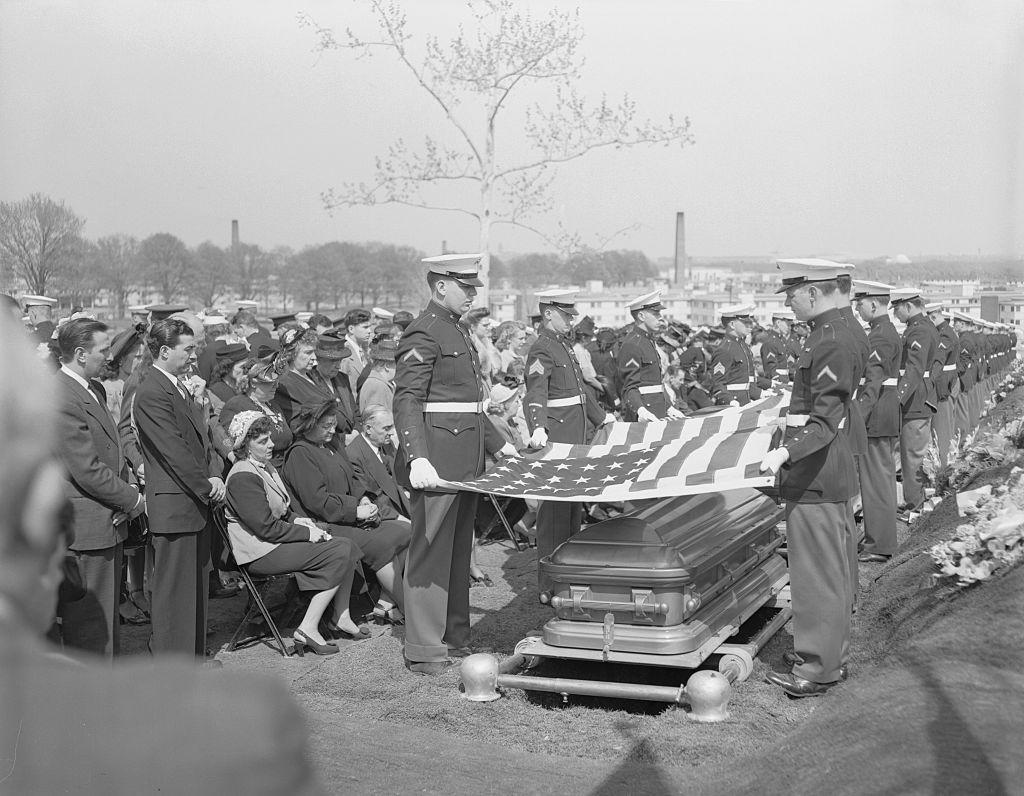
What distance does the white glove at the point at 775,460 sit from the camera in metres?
4.80

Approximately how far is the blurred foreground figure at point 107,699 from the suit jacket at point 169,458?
4.33m

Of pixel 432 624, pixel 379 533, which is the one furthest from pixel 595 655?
pixel 379 533

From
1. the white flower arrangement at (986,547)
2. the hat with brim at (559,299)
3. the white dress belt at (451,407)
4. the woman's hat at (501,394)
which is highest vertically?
the hat with brim at (559,299)

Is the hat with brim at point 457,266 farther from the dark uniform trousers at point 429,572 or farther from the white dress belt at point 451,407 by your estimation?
the dark uniform trousers at point 429,572

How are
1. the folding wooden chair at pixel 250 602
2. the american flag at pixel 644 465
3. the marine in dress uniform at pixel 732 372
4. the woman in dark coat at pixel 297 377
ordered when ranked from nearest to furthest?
the american flag at pixel 644 465, the folding wooden chair at pixel 250 602, the woman in dark coat at pixel 297 377, the marine in dress uniform at pixel 732 372

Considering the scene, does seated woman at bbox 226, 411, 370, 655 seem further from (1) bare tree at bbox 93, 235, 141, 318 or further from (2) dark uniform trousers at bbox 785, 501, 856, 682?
(2) dark uniform trousers at bbox 785, 501, 856, 682

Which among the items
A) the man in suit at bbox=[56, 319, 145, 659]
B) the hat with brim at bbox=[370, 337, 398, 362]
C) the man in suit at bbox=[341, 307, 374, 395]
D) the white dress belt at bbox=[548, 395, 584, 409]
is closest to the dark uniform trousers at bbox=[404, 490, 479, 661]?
the man in suit at bbox=[56, 319, 145, 659]

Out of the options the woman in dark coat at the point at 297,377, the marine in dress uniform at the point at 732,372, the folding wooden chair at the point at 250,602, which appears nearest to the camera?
the folding wooden chair at the point at 250,602

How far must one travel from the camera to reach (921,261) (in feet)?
25.3

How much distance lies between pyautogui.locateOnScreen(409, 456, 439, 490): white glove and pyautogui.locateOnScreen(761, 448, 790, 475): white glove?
5.02 feet

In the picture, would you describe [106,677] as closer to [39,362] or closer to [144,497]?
[39,362]

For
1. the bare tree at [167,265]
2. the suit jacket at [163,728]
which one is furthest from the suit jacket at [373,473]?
the suit jacket at [163,728]

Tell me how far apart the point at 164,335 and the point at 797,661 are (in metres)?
3.29

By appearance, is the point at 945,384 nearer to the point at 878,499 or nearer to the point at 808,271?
the point at 878,499
